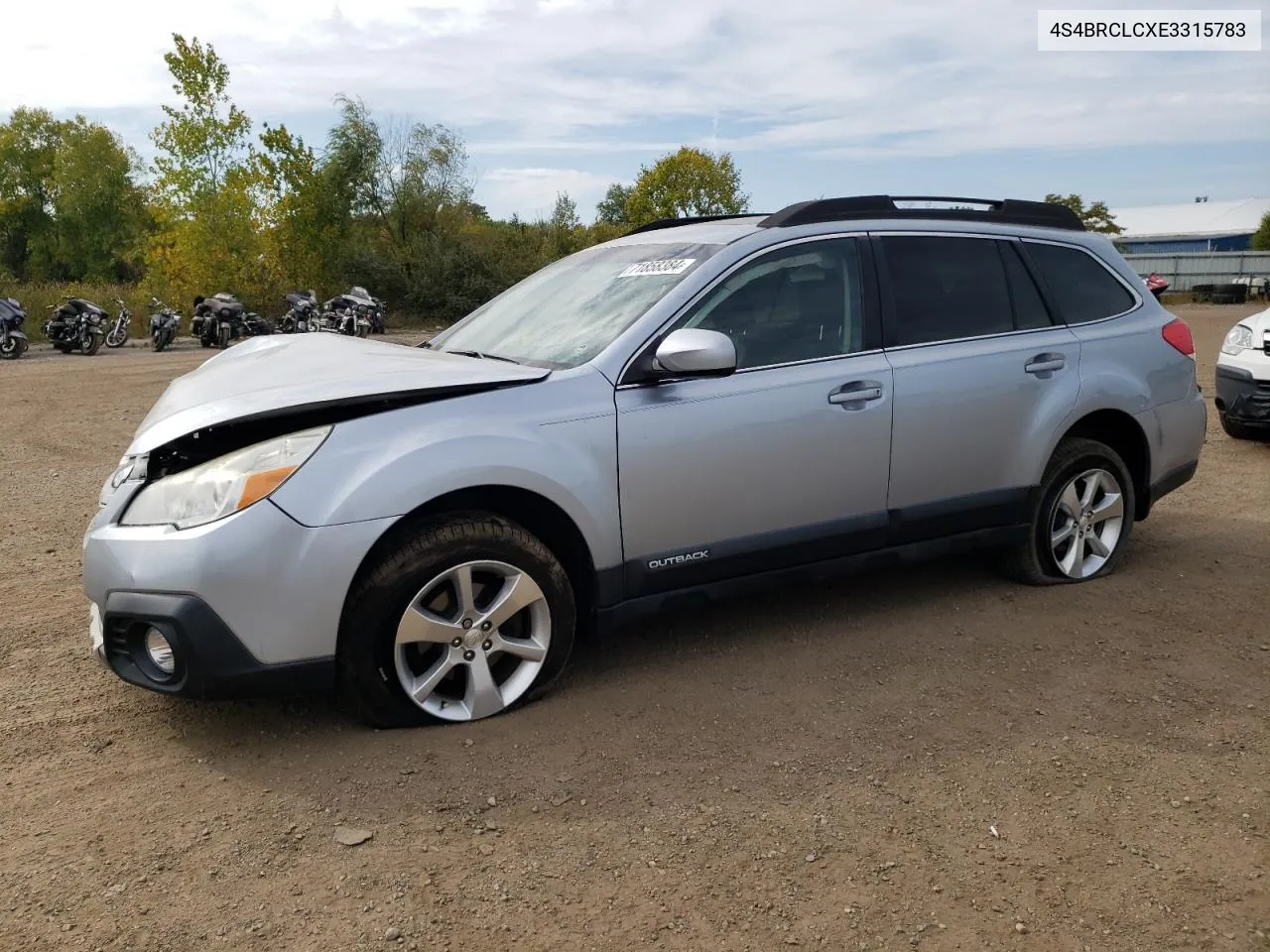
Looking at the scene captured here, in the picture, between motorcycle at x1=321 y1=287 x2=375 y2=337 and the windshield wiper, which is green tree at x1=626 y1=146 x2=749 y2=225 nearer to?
motorcycle at x1=321 y1=287 x2=375 y2=337

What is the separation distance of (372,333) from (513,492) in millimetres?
23881

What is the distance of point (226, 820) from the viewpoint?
303 cm

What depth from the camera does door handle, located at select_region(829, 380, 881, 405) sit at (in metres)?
4.14

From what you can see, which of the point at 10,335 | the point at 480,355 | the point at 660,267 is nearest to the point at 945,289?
the point at 660,267

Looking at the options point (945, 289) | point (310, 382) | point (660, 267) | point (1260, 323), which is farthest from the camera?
point (1260, 323)

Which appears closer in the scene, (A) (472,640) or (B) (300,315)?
(A) (472,640)

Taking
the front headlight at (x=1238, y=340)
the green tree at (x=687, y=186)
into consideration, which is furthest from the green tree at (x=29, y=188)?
the front headlight at (x=1238, y=340)

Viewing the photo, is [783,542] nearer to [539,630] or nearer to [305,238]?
[539,630]

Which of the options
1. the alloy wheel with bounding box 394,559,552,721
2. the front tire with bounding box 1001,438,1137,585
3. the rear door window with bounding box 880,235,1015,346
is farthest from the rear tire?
the alloy wheel with bounding box 394,559,552,721

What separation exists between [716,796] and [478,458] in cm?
129

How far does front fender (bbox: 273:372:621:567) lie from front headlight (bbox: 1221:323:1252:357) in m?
6.66

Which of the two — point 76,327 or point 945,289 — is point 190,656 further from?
point 76,327

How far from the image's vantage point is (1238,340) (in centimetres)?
836

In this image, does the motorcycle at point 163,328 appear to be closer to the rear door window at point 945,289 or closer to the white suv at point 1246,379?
the white suv at point 1246,379
